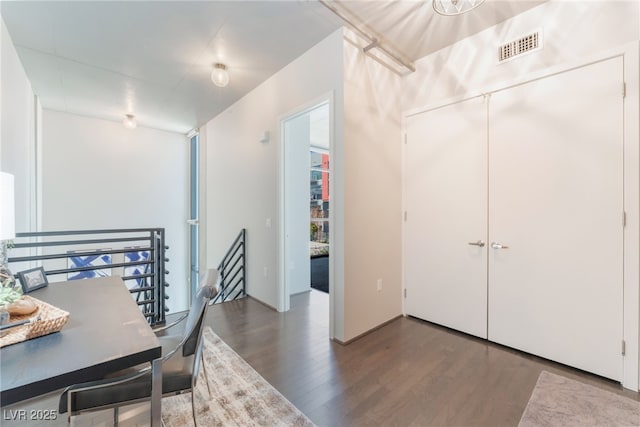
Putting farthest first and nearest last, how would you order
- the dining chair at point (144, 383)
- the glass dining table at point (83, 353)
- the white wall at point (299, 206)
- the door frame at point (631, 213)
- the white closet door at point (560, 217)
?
the white wall at point (299, 206)
the white closet door at point (560, 217)
the door frame at point (631, 213)
the dining chair at point (144, 383)
the glass dining table at point (83, 353)

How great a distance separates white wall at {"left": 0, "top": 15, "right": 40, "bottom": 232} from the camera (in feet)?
7.96

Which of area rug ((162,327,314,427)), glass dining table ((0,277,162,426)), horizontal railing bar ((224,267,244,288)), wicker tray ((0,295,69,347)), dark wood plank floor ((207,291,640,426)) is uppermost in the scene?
wicker tray ((0,295,69,347))

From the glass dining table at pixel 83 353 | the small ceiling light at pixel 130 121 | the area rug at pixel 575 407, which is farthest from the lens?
the small ceiling light at pixel 130 121

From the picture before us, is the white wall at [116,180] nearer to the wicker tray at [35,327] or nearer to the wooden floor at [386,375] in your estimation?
the wooden floor at [386,375]

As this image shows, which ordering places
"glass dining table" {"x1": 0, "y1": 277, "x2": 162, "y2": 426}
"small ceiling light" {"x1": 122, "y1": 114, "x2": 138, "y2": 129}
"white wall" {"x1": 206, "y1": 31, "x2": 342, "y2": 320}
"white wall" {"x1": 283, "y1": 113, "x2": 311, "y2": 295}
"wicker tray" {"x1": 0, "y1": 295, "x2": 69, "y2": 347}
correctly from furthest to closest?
"small ceiling light" {"x1": 122, "y1": 114, "x2": 138, "y2": 129} < "white wall" {"x1": 283, "y1": 113, "x2": 311, "y2": 295} < "white wall" {"x1": 206, "y1": 31, "x2": 342, "y2": 320} < "wicker tray" {"x1": 0, "y1": 295, "x2": 69, "y2": 347} < "glass dining table" {"x1": 0, "y1": 277, "x2": 162, "y2": 426}

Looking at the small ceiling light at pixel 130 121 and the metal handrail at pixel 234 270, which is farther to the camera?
the small ceiling light at pixel 130 121

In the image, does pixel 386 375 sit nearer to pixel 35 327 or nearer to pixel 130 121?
pixel 35 327

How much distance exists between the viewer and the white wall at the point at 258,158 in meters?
2.77

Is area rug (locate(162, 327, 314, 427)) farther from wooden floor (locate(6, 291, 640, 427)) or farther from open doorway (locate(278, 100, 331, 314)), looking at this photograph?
open doorway (locate(278, 100, 331, 314))

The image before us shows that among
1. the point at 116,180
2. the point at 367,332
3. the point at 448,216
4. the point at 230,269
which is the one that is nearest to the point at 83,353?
the point at 367,332

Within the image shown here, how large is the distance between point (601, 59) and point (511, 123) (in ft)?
2.13

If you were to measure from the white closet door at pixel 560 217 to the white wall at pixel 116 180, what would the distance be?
6.17 m

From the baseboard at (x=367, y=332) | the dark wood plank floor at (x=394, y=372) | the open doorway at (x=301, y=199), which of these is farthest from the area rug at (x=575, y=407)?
the open doorway at (x=301, y=199)

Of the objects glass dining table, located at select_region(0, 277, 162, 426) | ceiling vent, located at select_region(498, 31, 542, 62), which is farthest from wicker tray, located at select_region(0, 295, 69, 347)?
ceiling vent, located at select_region(498, 31, 542, 62)
